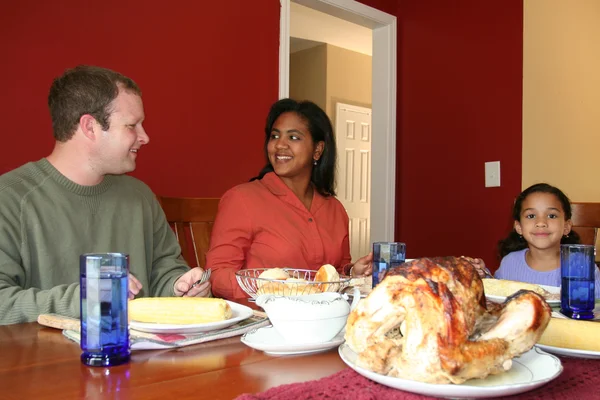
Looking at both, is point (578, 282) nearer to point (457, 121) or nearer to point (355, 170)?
point (457, 121)

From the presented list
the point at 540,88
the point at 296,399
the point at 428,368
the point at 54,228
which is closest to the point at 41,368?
the point at 296,399

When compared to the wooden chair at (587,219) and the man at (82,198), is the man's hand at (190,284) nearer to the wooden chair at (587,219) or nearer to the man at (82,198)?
the man at (82,198)

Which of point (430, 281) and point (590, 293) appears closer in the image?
point (430, 281)

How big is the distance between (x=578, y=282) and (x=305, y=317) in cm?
61

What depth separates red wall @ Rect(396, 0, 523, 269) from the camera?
3.21 m

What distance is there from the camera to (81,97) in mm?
1598

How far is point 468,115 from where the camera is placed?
11.2 ft

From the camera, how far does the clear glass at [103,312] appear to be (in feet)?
2.53

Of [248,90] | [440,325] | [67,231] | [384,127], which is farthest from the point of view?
[384,127]

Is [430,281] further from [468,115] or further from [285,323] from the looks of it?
[468,115]

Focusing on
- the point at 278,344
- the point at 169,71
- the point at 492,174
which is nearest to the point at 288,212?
the point at 169,71

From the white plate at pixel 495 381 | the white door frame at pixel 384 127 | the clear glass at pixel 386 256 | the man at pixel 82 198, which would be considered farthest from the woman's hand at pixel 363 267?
the white door frame at pixel 384 127

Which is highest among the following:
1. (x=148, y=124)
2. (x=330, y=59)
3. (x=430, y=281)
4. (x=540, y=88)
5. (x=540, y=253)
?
(x=330, y=59)

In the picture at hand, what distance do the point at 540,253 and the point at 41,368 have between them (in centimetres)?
205
